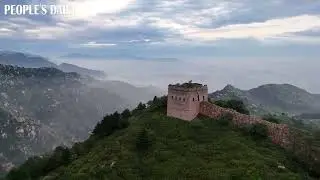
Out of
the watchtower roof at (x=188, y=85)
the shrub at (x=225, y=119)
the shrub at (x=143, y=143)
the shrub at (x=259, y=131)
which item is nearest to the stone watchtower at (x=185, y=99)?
the watchtower roof at (x=188, y=85)

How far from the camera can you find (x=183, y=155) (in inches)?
Result: 2879

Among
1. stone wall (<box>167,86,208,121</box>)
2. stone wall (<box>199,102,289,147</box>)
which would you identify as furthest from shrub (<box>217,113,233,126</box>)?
stone wall (<box>167,86,208,121</box>)

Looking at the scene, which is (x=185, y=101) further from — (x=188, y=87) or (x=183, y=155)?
(x=183, y=155)

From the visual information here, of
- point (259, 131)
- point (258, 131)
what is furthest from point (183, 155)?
point (259, 131)

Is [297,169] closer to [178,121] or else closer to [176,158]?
[176,158]

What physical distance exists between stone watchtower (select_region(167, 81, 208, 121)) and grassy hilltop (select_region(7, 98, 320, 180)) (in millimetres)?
1638

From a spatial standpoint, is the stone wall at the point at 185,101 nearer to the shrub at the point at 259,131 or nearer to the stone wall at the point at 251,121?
the stone wall at the point at 251,121

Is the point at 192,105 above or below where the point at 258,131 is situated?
above

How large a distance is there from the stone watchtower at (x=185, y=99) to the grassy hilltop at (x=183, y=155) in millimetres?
1638

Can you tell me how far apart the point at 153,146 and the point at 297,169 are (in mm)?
22619

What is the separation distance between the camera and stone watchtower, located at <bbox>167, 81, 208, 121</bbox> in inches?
3428

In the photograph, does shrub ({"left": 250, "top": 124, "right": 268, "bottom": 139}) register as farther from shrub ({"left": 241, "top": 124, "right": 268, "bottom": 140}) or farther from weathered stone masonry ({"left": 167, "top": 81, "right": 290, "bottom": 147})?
weathered stone masonry ({"left": 167, "top": 81, "right": 290, "bottom": 147})

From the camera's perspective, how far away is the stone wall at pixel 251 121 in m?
77.2

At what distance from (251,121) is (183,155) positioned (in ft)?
50.5
